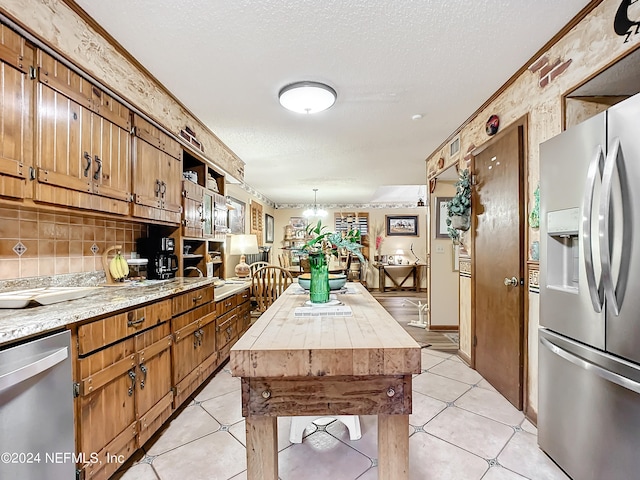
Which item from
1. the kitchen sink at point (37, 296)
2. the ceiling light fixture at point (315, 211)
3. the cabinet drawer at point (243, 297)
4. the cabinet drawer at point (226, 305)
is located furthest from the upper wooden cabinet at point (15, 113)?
the ceiling light fixture at point (315, 211)

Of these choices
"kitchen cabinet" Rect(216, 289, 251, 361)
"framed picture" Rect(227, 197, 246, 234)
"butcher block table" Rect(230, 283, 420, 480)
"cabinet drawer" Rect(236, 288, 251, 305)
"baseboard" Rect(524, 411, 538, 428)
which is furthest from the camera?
"framed picture" Rect(227, 197, 246, 234)

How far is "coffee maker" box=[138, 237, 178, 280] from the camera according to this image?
2523mm

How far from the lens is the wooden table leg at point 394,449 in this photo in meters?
1.08

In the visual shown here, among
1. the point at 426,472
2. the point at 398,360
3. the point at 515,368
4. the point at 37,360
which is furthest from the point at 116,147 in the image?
the point at 515,368

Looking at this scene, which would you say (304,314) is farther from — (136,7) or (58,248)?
(136,7)

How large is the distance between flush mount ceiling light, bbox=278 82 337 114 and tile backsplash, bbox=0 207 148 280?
64.4 inches

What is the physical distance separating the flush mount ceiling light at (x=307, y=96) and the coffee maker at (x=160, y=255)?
1541 millimetres

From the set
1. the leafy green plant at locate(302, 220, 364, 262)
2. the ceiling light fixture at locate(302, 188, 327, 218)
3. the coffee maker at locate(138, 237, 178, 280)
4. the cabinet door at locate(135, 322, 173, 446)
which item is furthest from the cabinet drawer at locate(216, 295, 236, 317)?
the ceiling light fixture at locate(302, 188, 327, 218)

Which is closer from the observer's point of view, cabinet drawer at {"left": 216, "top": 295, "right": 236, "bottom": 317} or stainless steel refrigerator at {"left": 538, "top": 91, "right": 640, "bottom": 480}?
stainless steel refrigerator at {"left": 538, "top": 91, "right": 640, "bottom": 480}

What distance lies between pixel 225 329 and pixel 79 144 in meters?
1.98

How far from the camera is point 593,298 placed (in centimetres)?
130

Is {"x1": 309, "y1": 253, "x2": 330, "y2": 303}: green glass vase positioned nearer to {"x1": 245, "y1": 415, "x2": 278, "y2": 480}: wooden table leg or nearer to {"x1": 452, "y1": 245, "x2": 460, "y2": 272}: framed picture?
{"x1": 245, "y1": 415, "x2": 278, "y2": 480}: wooden table leg

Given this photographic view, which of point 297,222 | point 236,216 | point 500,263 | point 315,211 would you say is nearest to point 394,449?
point 500,263

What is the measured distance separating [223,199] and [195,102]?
1.29 m
